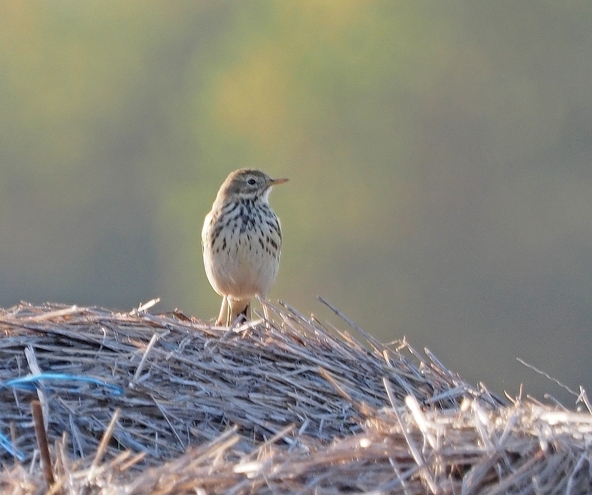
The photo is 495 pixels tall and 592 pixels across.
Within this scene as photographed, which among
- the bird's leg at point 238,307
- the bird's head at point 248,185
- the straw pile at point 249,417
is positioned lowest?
the bird's leg at point 238,307

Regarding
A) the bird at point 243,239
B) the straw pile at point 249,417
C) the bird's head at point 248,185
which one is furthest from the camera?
the bird's head at point 248,185

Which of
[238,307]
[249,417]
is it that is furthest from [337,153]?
[249,417]

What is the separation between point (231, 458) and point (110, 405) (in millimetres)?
853

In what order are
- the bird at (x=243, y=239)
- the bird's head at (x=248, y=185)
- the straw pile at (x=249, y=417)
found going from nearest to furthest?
the straw pile at (x=249, y=417) < the bird at (x=243, y=239) < the bird's head at (x=248, y=185)

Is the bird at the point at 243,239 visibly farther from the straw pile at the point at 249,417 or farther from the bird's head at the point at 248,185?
the straw pile at the point at 249,417

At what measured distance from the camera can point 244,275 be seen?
31.3 feet

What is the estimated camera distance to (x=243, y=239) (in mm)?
9484

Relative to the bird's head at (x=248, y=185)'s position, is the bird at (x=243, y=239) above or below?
below

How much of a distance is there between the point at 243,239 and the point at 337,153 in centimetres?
1665

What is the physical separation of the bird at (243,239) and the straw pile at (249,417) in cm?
270

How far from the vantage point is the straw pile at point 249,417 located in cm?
394

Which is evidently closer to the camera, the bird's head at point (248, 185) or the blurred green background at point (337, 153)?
the bird's head at point (248, 185)

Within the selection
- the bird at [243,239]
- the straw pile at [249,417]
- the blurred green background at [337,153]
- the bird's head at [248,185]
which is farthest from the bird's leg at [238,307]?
the blurred green background at [337,153]

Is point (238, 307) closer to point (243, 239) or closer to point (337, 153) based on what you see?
point (243, 239)
